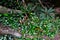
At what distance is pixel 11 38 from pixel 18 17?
1159 mm

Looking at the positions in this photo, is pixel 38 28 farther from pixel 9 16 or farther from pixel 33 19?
pixel 9 16

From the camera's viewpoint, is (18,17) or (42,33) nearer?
(42,33)

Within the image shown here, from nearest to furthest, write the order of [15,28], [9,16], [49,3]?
[15,28] → [9,16] → [49,3]

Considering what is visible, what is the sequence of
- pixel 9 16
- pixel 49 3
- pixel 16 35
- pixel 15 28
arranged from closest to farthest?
pixel 16 35
pixel 15 28
pixel 9 16
pixel 49 3

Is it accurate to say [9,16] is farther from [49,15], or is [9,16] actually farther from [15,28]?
[49,15]

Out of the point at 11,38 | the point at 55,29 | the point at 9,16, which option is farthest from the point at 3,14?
the point at 55,29

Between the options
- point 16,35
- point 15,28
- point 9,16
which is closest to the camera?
point 16,35

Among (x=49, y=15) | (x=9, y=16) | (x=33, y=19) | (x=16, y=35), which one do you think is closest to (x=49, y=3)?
(x=49, y=15)

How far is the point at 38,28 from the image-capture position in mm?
6164

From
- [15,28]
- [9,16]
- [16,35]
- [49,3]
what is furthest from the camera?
[49,3]

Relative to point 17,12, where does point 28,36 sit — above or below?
below

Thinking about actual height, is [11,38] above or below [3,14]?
below

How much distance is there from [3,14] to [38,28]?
4.23 ft

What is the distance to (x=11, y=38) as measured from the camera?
5.68m
